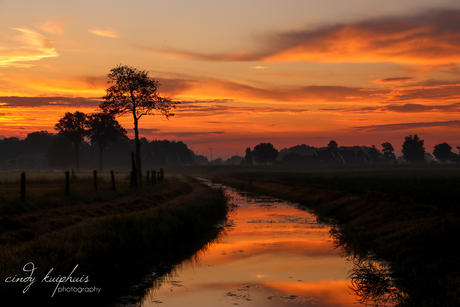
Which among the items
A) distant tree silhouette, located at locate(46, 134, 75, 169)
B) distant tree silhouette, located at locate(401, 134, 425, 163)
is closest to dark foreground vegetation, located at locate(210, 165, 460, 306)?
distant tree silhouette, located at locate(46, 134, 75, 169)

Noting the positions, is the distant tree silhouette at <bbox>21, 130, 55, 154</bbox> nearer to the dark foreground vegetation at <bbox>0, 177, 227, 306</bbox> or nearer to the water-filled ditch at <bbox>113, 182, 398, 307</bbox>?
the dark foreground vegetation at <bbox>0, 177, 227, 306</bbox>

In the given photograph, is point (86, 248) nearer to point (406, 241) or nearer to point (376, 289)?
point (376, 289)

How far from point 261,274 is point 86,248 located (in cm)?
553

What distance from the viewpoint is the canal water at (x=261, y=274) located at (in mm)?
10797

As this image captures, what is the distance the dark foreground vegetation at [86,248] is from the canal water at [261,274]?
103 cm

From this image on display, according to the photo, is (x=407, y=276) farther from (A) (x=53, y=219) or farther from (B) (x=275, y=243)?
(A) (x=53, y=219)

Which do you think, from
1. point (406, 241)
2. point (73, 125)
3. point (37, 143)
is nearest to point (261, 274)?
point (406, 241)

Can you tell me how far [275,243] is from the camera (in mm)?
18781

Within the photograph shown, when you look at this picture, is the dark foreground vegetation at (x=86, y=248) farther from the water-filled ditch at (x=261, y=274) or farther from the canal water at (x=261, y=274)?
the canal water at (x=261, y=274)

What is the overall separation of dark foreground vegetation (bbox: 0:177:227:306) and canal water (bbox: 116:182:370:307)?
1.03 metres

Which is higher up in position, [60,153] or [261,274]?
[60,153]

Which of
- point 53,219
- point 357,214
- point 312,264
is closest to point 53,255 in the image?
point 53,219

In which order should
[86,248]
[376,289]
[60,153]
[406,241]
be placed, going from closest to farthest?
[376,289]
[86,248]
[406,241]
[60,153]

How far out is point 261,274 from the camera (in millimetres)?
13414
